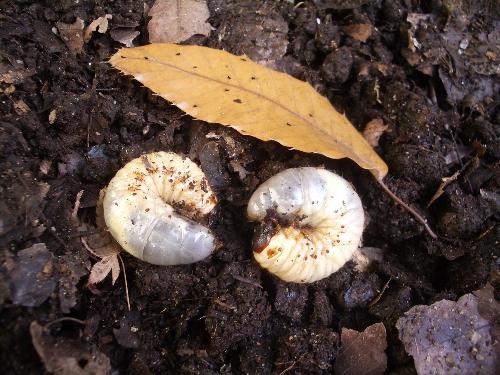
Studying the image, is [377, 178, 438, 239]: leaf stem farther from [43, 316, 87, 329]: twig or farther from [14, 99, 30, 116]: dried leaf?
[14, 99, 30, 116]: dried leaf

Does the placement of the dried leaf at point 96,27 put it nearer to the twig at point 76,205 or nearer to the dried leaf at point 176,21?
the dried leaf at point 176,21

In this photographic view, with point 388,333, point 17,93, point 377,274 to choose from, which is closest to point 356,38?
point 377,274

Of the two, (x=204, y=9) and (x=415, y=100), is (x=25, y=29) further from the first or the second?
(x=415, y=100)

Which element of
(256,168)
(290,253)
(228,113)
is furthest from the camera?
(256,168)

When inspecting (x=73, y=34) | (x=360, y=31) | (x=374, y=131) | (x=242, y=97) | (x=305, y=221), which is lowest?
(x=305, y=221)

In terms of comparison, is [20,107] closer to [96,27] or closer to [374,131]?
[96,27]

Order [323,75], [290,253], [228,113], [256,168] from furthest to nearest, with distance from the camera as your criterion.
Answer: [323,75] < [256,168] < [228,113] < [290,253]

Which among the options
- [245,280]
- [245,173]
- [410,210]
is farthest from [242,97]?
[410,210]

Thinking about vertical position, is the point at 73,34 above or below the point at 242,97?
above
